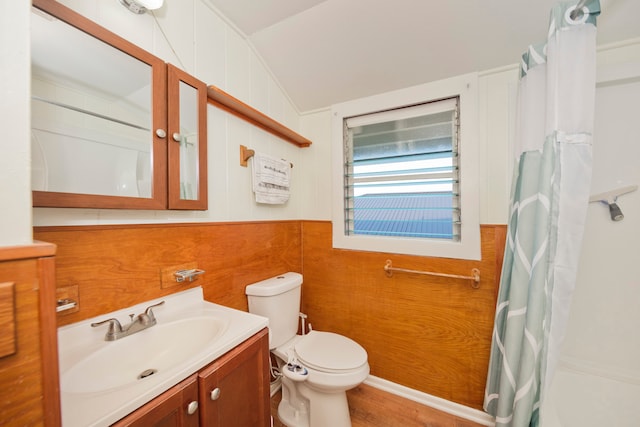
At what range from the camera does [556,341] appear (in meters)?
1.04

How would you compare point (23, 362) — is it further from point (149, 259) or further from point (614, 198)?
point (614, 198)

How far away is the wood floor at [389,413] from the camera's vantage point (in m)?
1.40

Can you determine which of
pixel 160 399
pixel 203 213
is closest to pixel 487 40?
pixel 203 213

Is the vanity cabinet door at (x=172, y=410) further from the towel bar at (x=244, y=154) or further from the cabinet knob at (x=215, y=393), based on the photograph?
the towel bar at (x=244, y=154)

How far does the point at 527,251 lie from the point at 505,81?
968 millimetres

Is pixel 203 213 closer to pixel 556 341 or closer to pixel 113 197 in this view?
pixel 113 197

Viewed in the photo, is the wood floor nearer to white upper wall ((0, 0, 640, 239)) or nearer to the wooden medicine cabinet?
white upper wall ((0, 0, 640, 239))

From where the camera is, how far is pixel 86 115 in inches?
33.2

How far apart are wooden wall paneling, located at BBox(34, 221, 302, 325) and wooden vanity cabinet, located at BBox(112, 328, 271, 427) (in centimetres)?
46

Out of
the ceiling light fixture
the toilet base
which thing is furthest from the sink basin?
the ceiling light fixture

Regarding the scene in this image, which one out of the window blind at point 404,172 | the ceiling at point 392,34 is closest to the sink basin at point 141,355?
the window blind at point 404,172

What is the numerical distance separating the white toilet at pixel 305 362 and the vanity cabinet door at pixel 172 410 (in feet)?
2.14

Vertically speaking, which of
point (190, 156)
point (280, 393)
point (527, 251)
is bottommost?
point (280, 393)

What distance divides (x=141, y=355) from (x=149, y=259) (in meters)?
0.36
